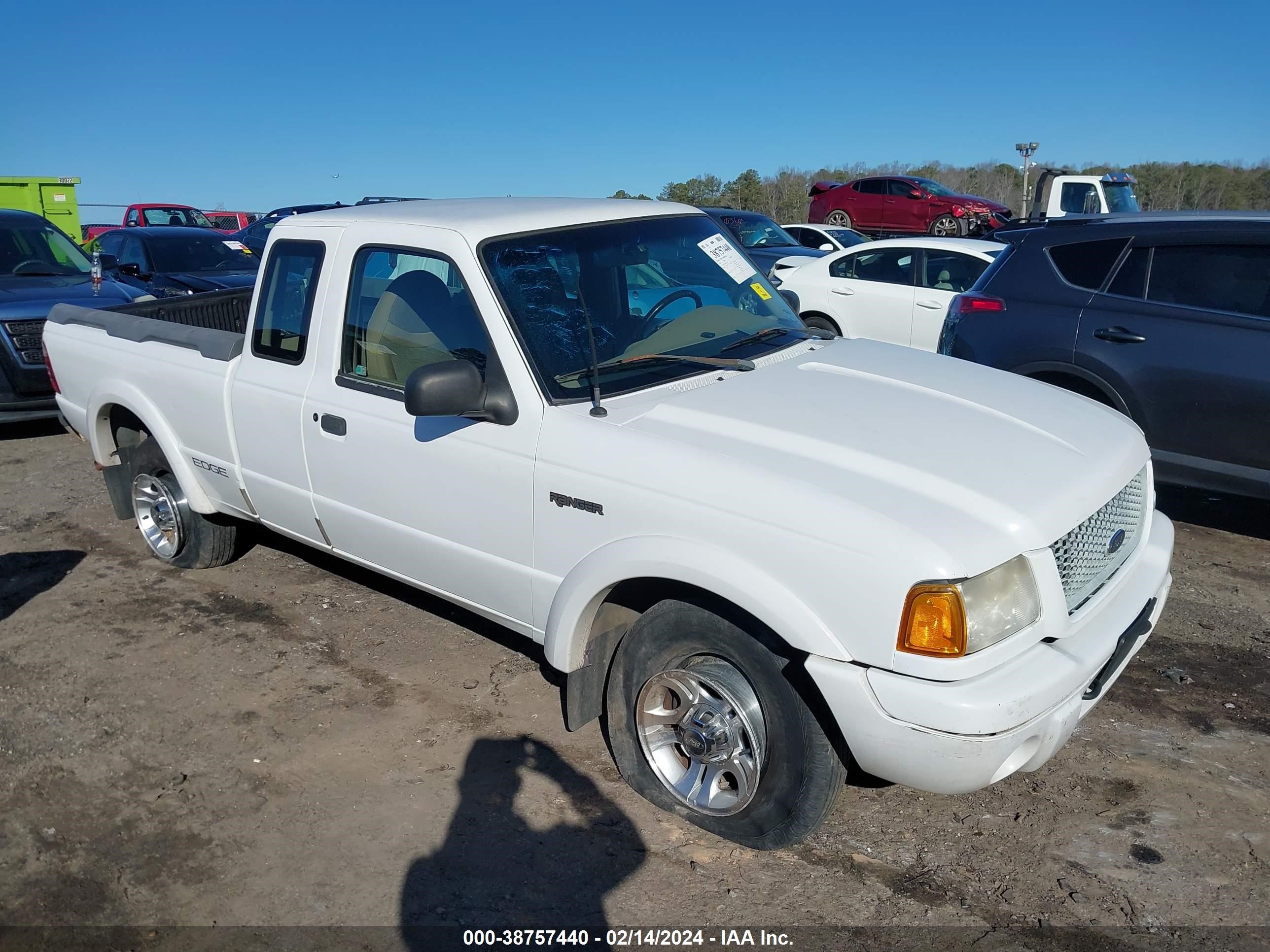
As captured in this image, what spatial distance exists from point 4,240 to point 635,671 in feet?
29.9

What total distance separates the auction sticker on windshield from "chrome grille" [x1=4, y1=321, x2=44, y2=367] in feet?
21.2

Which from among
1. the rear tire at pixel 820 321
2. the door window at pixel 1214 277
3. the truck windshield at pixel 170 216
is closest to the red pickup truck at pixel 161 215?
the truck windshield at pixel 170 216

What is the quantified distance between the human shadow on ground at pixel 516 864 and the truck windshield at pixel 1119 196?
1633 centimetres

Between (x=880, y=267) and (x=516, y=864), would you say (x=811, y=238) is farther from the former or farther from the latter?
(x=516, y=864)

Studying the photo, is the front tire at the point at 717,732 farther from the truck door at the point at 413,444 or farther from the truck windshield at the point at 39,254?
the truck windshield at the point at 39,254

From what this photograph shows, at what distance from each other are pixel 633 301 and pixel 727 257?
677mm

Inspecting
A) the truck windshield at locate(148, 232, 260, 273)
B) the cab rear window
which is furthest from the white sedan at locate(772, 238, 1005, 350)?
the truck windshield at locate(148, 232, 260, 273)

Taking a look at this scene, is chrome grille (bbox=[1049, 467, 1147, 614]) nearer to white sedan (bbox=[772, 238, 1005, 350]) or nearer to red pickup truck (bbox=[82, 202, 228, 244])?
white sedan (bbox=[772, 238, 1005, 350])

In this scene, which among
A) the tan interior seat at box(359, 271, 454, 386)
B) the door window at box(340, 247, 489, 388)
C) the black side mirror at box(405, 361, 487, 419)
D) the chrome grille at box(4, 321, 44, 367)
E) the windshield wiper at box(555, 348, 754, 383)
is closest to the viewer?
the black side mirror at box(405, 361, 487, 419)

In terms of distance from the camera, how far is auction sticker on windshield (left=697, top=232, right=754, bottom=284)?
4.31 meters

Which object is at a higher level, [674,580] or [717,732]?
[674,580]

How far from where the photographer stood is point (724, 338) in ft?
13.1

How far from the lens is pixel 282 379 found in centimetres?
433

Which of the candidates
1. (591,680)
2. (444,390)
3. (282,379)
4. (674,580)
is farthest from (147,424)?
(674,580)
